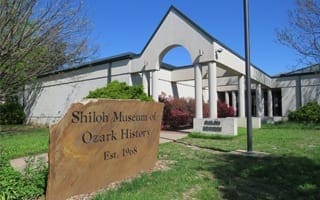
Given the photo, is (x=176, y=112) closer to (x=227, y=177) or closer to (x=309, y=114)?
(x=309, y=114)

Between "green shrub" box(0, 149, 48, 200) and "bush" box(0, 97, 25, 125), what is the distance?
80.9 ft

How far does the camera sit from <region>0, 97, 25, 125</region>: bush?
2858 cm

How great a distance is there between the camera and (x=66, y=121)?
561 cm

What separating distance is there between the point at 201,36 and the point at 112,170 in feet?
38.1

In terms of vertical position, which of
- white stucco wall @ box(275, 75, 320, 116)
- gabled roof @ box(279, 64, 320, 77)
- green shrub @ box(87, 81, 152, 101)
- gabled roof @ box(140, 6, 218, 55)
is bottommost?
green shrub @ box(87, 81, 152, 101)

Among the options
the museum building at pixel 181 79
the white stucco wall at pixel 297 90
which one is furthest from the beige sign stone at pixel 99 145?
the white stucco wall at pixel 297 90

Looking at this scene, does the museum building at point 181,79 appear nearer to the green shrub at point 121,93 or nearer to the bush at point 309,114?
the bush at point 309,114

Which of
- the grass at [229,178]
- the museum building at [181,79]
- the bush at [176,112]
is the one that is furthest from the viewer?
the bush at [176,112]

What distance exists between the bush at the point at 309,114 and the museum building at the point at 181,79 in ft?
6.78

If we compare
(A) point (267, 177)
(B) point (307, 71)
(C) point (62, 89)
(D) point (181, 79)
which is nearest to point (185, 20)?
(D) point (181, 79)

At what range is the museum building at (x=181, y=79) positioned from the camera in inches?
677

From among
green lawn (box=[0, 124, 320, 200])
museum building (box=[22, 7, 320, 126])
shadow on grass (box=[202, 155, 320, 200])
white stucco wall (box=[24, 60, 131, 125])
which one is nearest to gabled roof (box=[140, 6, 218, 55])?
museum building (box=[22, 7, 320, 126])

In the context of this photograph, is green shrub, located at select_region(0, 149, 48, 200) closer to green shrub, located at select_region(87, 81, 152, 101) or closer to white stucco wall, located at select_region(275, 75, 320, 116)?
green shrub, located at select_region(87, 81, 152, 101)

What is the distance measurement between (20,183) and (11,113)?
25.6 metres
